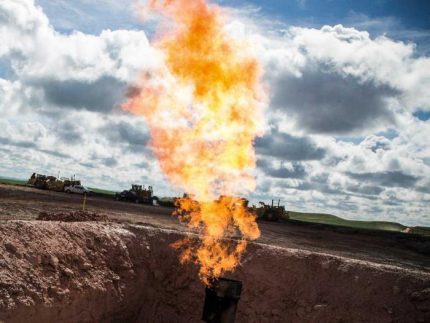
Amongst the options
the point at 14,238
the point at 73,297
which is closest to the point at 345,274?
the point at 73,297

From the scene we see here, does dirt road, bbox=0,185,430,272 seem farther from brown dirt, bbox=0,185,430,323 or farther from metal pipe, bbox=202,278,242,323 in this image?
metal pipe, bbox=202,278,242,323

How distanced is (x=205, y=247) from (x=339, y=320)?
18.8ft

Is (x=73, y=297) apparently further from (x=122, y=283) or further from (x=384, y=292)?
(x=384, y=292)

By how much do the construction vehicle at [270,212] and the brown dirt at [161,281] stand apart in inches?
1329

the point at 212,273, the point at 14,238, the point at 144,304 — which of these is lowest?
the point at 144,304

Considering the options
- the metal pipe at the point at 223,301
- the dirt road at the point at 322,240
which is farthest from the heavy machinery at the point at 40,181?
the metal pipe at the point at 223,301

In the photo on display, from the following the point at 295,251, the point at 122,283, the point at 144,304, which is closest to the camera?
the point at 122,283

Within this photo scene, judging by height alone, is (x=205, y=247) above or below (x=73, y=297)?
above

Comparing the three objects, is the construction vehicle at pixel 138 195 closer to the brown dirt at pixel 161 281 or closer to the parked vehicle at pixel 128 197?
the parked vehicle at pixel 128 197

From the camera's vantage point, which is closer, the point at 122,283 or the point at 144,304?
the point at 122,283

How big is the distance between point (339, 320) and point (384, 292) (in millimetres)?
1894

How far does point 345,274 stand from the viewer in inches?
591

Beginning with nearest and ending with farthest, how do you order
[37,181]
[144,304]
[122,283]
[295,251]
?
[122,283]
[144,304]
[295,251]
[37,181]

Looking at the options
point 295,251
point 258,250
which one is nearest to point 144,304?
point 258,250
